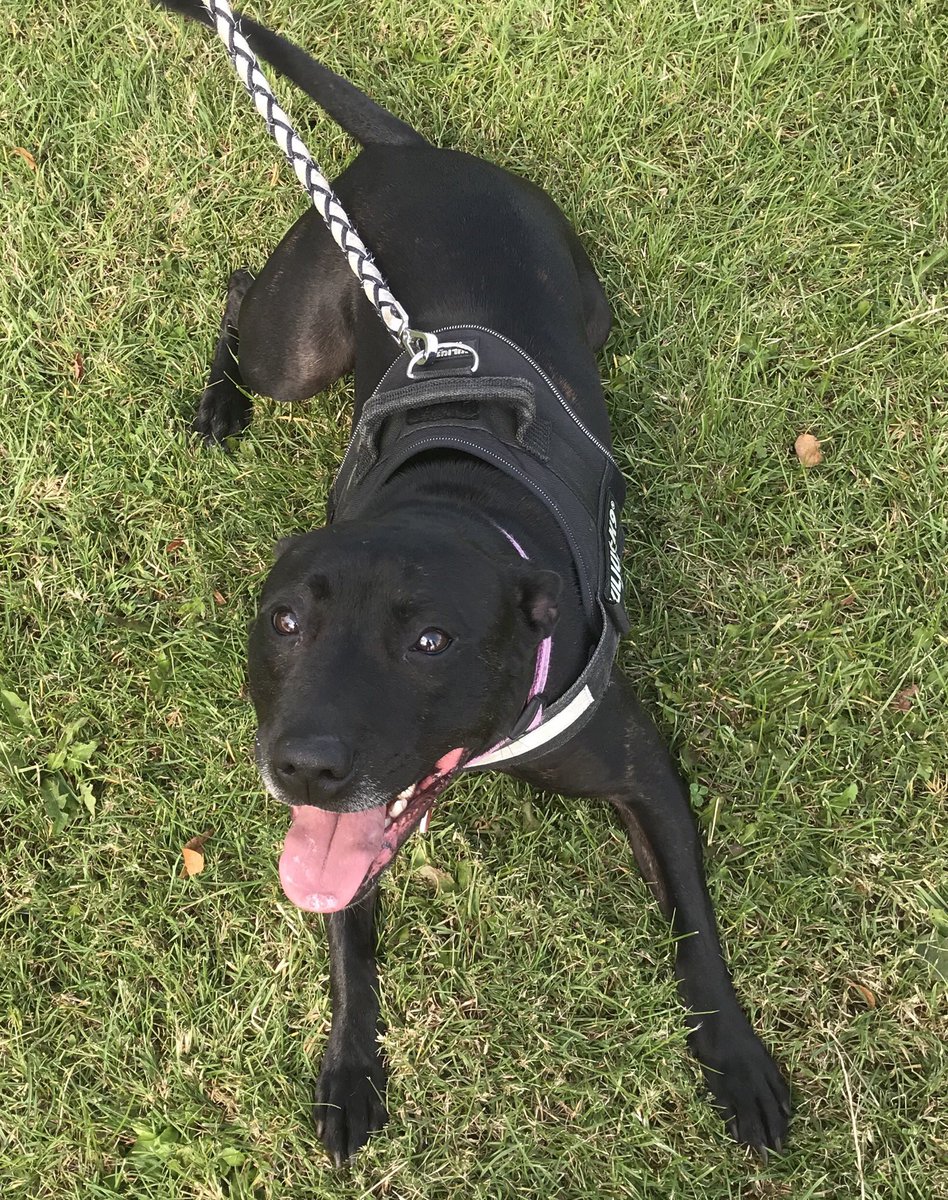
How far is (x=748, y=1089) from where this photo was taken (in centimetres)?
322

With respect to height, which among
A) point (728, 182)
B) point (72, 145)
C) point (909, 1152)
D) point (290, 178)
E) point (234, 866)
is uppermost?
point (72, 145)

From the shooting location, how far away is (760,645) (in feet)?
12.6

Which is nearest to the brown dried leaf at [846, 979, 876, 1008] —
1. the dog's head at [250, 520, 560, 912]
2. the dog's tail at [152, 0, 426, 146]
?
the dog's head at [250, 520, 560, 912]

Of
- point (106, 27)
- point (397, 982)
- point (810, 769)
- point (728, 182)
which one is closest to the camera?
point (397, 982)

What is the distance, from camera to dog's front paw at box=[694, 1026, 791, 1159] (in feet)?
10.5

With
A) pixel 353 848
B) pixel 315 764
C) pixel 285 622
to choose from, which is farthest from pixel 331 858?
pixel 285 622

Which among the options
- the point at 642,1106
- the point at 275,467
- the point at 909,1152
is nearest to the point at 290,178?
the point at 275,467

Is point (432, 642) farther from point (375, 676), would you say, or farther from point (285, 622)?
point (285, 622)

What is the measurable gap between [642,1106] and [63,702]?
2.54m

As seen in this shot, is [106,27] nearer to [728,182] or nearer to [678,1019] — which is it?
[728,182]

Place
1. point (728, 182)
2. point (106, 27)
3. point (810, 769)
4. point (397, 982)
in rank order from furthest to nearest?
point (106, 27), point (728, 182), point (810, 769), point (397, 982)

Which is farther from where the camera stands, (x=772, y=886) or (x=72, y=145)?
(x=72, y=145)

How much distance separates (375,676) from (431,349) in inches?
43.9

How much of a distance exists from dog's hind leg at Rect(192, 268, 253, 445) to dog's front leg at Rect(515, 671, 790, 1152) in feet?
6.58
